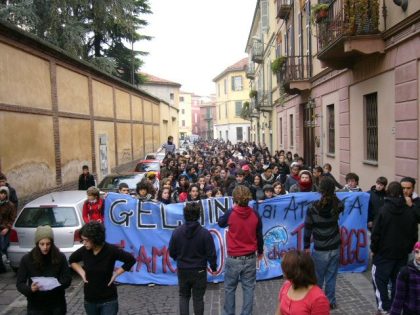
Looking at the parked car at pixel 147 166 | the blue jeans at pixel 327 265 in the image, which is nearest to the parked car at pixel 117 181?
the parked car at pixel 147 166

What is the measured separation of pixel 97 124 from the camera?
2145 cm

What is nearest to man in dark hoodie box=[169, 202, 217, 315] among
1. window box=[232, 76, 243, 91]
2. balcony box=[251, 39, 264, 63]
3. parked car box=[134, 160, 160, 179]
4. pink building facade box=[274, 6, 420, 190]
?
pink building facade box=[274, 6, 420, 190]

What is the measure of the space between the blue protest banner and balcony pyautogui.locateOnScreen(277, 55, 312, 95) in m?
11.8

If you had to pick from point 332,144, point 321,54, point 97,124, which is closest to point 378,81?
point 321,54

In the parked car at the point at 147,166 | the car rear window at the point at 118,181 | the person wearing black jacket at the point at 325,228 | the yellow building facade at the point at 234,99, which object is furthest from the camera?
the yellow building facade at the point at 234,99

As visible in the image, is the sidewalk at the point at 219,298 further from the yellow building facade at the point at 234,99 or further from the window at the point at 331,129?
the yellow building facade at the point at 234,99

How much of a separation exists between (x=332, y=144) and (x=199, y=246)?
38.9ft

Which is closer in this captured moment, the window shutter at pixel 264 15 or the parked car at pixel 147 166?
the parked car at pixel 147 166

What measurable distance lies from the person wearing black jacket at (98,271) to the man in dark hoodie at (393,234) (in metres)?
3.08

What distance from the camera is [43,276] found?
4602 mm

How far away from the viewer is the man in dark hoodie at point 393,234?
5.57 metres

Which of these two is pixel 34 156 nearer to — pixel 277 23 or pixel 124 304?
pixel 124 304

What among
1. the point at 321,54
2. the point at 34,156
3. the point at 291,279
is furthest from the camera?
the point at 34,156

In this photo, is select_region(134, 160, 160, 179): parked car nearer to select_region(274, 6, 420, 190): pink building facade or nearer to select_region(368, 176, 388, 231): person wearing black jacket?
select_region(274, 6, 420, 190): pink building facade
